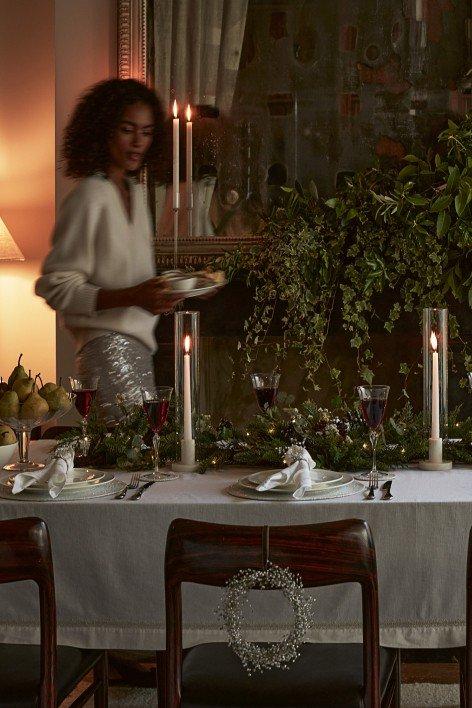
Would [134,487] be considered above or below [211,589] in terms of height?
above

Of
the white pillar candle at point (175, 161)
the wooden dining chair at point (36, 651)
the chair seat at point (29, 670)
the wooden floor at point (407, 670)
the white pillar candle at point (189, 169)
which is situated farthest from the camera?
the white pillar candle at point (189, 169)

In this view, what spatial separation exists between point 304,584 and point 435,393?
34.2 inches

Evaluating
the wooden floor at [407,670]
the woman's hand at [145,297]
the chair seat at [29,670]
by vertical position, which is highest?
the woman's hand at [145,297]

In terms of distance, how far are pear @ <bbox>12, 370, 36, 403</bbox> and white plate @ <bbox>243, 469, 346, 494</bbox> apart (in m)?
0.57

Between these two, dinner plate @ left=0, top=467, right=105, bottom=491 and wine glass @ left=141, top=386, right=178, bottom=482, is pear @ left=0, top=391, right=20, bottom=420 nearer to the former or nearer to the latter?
dinner plate @ left=0, top=467, right=105, bottom=491

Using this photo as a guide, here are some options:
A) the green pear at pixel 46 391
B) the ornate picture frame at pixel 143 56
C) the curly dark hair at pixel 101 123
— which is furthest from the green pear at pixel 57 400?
the curly dark hair at pixel 101 123

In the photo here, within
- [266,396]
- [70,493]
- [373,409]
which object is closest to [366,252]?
[266,396]

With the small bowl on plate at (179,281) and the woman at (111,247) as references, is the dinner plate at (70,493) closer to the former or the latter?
the woman at (111,247)

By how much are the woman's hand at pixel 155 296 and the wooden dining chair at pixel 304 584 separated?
205 cm

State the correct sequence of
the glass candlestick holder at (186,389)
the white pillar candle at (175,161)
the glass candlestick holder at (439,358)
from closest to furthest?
1. the glass candlestick holder at (186,389)
2. the glass candlestick holder at (439,358)
3. the white pillar candle at (175,161)

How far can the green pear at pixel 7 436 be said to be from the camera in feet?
7.54

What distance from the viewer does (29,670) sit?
5.53ft

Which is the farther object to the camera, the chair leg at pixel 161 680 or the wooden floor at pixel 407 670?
the wooden floor at pixel 407 670

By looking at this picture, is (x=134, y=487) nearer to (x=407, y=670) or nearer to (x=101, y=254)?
(x=407, y=670)
